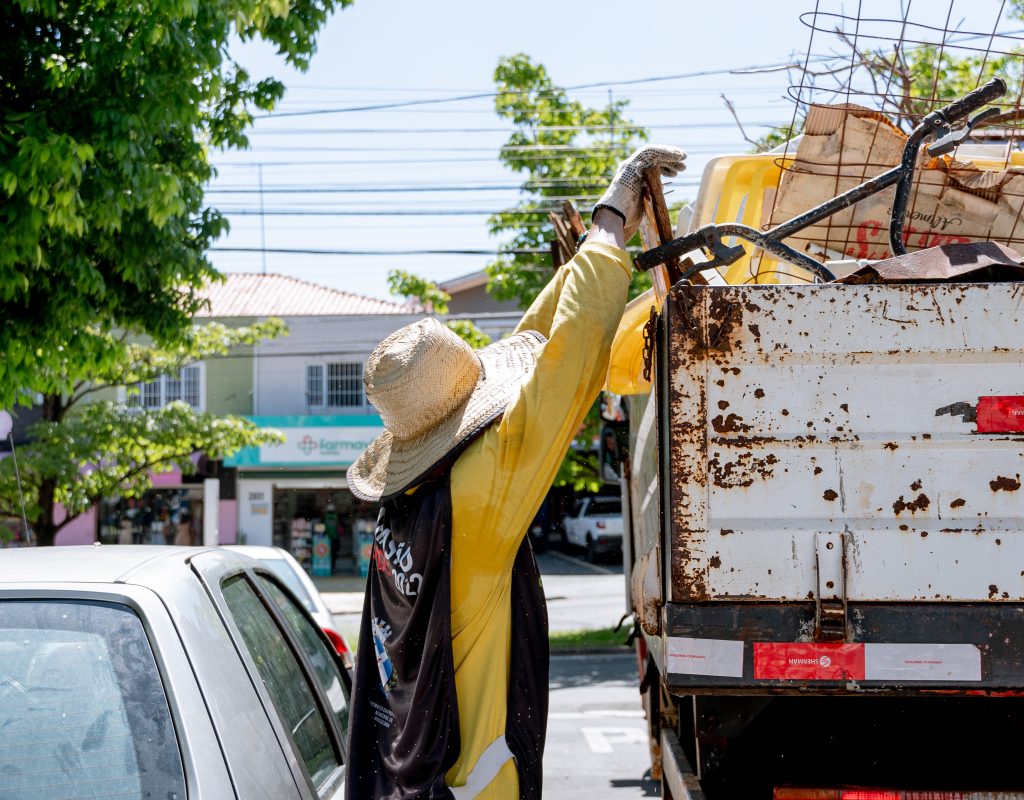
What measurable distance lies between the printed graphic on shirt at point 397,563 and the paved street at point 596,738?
185 inches

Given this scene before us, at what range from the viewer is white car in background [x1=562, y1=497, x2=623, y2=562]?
30250mm

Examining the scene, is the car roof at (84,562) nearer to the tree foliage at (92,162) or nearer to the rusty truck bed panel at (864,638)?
the rusty truck bed panel at (864,638)

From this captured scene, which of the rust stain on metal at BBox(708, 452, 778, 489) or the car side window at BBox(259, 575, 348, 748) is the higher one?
the rust stain on metal at BBox(708, 452, 778, 489)

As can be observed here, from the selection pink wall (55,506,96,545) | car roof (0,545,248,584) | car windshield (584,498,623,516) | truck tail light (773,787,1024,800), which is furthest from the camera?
car windshield (584,498,623,516)

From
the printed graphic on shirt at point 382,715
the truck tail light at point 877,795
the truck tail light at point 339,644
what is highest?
the printed graphic on shirt at point 382,715

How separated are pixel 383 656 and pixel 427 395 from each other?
64 centimetres

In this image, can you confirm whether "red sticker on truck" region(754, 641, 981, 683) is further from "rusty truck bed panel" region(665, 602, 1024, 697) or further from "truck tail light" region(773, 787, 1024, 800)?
"truck tail light" region(773, 787, 1024, 800)

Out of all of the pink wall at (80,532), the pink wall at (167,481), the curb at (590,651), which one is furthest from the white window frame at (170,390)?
the curb at (590,651)

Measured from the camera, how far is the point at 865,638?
2.53 metres

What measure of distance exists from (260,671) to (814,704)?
158 centimetres

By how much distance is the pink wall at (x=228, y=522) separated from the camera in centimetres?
2817

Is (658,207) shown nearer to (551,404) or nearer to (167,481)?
(551,404)

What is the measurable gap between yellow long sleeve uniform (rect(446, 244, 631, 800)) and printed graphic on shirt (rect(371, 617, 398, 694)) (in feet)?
0.68

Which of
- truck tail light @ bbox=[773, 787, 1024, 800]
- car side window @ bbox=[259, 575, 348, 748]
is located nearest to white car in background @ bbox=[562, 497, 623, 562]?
car side window @ bbox=[259, 575, 348, 748]
